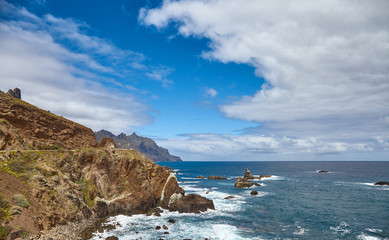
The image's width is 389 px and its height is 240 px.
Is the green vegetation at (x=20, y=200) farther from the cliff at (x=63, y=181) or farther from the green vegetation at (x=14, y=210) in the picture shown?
the green vegetation at (x=14, y=210)

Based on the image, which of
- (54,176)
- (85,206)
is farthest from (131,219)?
(54,176)

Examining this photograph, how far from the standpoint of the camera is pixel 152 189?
54.2 meters

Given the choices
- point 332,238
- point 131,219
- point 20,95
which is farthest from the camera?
point 20,95

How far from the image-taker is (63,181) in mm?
39938

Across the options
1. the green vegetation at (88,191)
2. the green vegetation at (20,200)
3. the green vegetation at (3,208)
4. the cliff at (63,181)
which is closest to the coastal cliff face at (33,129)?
the cliff at (63,181)

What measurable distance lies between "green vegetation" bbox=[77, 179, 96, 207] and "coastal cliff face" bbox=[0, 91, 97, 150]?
11.7 m

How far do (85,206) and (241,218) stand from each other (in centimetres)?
3175

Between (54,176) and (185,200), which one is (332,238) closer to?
(185,200)

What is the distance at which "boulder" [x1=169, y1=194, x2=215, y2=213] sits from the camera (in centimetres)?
5172

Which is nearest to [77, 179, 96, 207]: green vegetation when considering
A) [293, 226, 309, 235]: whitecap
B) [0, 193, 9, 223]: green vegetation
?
[0, 193, 9, 223]: green vegetation

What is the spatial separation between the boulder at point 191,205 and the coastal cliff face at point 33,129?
27023 millimetres

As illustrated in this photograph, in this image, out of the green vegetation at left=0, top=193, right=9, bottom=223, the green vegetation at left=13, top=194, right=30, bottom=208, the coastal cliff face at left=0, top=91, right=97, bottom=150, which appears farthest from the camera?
the coastal cliff face at left=0, top=91, right=97, bottom=150

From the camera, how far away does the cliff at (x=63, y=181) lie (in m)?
31.4

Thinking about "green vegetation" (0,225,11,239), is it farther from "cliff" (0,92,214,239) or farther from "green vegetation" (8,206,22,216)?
"green vegetation" (8,206,22,216)
